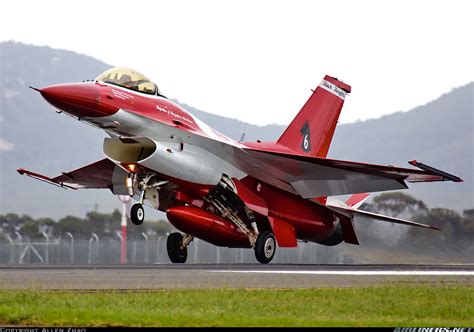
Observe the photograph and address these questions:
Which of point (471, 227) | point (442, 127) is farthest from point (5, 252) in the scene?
point (442, 127)

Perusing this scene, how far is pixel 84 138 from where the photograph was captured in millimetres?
118562

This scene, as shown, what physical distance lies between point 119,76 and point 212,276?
564 centimetres

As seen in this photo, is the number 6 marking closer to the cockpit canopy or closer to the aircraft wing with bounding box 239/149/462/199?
the aircraft wing with bounding box 239/149/462/199

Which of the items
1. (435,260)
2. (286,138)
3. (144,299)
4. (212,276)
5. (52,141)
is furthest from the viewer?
(52,141)

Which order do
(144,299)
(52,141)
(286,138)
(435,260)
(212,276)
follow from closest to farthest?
1. (144,299)
2. (212,276)
3. (435,260)
4. (286,138)
5. (52,141)

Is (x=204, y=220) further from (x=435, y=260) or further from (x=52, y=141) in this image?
(x=52, y=141)

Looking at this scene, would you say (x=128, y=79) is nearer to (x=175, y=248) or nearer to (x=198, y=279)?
(x=175, y=248)

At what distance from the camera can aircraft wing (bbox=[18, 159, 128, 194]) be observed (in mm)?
23281

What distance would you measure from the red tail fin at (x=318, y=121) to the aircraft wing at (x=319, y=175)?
5.89 ft

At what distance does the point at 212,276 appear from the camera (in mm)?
16000

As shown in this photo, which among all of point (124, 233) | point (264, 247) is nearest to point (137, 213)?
point (264, 247)

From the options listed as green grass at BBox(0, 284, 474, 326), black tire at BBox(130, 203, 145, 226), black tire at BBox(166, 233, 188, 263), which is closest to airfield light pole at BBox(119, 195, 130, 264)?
black tire at BBox(166, 233, 188, 263)

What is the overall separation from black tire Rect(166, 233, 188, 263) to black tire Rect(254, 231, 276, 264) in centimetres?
201

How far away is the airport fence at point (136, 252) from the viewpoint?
2698 centimetres
